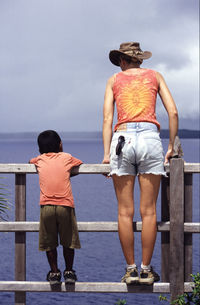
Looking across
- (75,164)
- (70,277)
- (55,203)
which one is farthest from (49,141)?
(70,277)

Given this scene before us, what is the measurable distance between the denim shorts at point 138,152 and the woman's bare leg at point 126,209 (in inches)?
3.9

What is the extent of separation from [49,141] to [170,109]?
49.1 inches

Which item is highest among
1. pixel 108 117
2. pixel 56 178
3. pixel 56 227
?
pixel 108 117

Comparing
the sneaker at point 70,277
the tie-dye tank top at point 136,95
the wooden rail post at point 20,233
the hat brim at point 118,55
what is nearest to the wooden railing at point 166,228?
the wooden rail post at point 20,233

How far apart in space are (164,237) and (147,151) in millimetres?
1092

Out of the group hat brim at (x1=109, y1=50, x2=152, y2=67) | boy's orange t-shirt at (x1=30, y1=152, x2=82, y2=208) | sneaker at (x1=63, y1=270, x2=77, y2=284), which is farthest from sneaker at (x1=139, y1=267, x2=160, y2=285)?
hat brim at (x1=109, y1=50, x2=152, y2=67)

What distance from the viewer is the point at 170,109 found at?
5.23m

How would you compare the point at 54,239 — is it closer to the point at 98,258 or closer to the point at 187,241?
the point at 187,241

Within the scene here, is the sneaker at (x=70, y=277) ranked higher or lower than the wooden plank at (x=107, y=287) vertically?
higher

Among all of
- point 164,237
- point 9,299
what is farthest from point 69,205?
point 9,299

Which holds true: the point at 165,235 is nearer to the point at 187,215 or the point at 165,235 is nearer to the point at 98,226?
the point at 187,215

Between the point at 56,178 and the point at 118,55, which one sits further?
the point at 118,55

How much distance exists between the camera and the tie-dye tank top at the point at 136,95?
16.8 feet

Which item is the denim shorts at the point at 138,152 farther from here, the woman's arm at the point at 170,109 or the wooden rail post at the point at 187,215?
the wooden rail post at the point at 187,215
